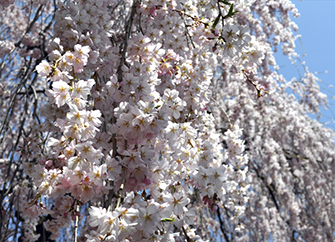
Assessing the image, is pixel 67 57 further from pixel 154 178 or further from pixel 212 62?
pixel 212 62

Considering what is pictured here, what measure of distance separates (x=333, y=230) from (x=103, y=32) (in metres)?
3.78

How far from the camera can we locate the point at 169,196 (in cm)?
97

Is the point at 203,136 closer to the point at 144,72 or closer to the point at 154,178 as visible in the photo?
the point at 144,72

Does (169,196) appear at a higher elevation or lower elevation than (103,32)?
lower

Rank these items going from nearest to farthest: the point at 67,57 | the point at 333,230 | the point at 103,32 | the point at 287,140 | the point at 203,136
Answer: the point at 67,57, the point at 103,32, the point at 203,136, the point at 333,230, the point at 287,140

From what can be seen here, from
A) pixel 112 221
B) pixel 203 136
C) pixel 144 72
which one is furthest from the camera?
pixel 203 136

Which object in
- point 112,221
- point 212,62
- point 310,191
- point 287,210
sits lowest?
point 112,221

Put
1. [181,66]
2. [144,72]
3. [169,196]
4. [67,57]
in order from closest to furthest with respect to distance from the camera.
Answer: [169,196]
[67,57]
[144,72]
[181,66]

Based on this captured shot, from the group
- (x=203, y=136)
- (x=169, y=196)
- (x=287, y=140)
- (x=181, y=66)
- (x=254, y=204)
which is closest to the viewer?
(x=169, y=196)

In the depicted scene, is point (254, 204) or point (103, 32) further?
point (254, 204)

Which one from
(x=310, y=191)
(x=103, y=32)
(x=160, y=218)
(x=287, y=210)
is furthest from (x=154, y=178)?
(x=310, y=191)

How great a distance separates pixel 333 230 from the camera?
146 inches

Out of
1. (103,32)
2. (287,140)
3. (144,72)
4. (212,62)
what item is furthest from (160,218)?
(287,140)

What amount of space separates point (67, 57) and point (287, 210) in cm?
351
